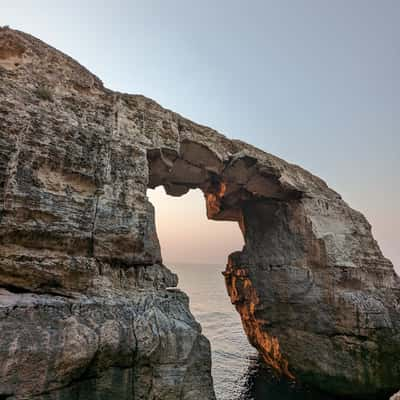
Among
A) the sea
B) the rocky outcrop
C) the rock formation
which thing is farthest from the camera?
the sea

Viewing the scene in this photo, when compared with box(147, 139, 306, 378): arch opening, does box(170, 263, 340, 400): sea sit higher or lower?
lower

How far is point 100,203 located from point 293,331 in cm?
835

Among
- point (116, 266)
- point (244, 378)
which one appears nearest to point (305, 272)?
point (244, 378)

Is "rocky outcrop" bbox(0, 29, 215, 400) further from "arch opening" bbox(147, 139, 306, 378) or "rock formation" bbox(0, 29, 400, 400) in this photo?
"arch opening" bbox(147, 139, 306, 378)

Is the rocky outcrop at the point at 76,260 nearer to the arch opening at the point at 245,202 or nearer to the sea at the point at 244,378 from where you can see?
the arch opening at the point at 245,202

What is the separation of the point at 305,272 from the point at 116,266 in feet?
23.0

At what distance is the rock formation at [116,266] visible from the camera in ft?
12.8

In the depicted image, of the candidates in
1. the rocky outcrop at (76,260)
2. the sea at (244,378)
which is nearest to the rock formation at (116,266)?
the rocky outcrop at (76,260)

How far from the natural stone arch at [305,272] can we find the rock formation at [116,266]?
0.17ft

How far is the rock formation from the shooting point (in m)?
3.89

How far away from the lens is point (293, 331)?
9375mm

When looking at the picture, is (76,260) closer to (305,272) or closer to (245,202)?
(305,272)

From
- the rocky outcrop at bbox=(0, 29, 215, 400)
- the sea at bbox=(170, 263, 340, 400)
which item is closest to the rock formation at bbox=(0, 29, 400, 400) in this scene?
the rocky outcrop at bbox=(0, 29, 215, 400)

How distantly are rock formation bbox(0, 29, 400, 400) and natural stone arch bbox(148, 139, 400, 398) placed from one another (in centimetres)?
5
